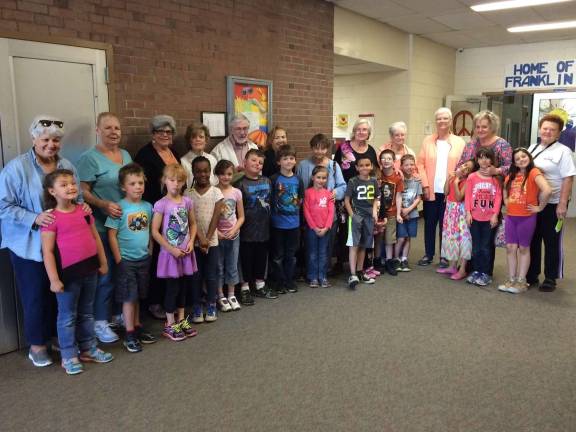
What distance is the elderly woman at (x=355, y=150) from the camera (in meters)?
4.89

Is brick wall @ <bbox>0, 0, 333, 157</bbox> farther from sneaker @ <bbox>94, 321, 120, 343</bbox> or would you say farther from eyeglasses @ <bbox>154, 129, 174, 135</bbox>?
Result: sneaker @ <bbox>94, 321, 120, 343</bbox>

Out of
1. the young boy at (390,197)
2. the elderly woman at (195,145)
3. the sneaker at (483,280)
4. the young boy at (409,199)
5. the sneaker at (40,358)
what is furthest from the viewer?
the young boy at (409,199)

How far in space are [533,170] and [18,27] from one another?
4.20m

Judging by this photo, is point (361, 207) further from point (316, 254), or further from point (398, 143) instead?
point (398, 143)

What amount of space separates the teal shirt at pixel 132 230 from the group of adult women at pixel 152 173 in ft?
0.21

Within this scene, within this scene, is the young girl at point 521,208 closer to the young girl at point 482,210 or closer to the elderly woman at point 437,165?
the young girl at point 482,210

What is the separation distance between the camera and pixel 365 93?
8.46 m

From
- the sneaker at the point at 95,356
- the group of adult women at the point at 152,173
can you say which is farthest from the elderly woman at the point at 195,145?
the sneaker at the point at 95,356

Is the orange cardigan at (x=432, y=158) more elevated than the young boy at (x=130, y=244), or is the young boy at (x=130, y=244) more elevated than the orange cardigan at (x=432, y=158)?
the orange cardigan at (x=432, y=158)

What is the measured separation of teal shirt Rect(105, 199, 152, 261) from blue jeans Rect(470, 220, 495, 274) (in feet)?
10.1

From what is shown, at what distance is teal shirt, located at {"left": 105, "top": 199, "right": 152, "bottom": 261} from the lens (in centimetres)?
332

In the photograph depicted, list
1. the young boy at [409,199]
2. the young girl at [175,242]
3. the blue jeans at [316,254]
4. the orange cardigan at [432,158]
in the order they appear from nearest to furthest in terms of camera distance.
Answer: the young girl at [175,242]
the blue jeans at [316,254]
the young boy at [409,199]
the orange cardigan at [432,158]

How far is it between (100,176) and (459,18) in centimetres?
551

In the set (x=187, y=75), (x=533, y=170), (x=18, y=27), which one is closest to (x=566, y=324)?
(x=533, y=170)
